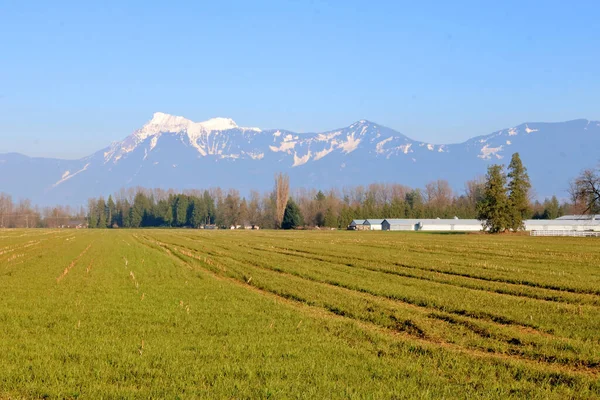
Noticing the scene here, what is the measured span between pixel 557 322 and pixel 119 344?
1160cm

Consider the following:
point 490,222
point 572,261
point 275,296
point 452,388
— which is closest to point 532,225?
point 490,222

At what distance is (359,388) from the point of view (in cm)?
1027

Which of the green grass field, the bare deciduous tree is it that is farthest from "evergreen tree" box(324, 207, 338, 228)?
the green grass field

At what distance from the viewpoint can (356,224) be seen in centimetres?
18138

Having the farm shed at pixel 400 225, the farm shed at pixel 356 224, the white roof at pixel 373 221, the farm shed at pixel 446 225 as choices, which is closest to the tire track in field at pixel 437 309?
the farm shed at pixel 446 225

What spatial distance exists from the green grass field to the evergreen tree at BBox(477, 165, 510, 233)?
281ft

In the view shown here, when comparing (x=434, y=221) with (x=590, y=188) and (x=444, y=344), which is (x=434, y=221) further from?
(x=444, y=344)

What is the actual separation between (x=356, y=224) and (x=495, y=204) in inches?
2875

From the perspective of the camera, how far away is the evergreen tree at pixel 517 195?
367 feet

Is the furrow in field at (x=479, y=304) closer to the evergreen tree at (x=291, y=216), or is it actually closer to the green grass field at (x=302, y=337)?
the green grass field at (x=302, y=337)

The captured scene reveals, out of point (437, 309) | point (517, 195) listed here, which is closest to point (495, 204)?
point (517, 195)

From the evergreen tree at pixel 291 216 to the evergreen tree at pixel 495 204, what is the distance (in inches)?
2666

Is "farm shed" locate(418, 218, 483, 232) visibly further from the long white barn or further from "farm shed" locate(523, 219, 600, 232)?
"farm shed" locate(523, 219, 600, 232)

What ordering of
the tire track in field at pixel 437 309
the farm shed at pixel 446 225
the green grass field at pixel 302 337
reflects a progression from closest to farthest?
1. the green grass field at pixel 302 337
2. the tire track in field at pixel 437 309
3. the farm shed at pixel 446 225
